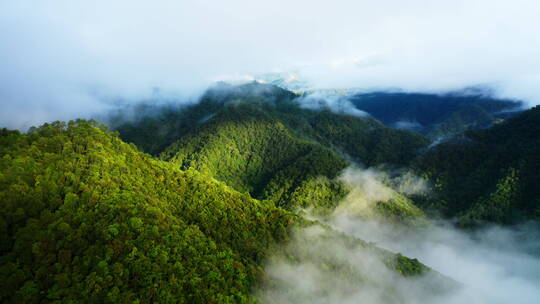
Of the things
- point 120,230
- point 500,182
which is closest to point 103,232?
point 120,230

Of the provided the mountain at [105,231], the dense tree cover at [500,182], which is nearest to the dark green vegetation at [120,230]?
the mountain at [105,231]

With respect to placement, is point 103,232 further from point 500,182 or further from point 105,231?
point 500,182

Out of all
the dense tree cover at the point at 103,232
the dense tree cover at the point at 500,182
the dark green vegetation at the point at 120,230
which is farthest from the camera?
the dense tree cover at the point at 500,182

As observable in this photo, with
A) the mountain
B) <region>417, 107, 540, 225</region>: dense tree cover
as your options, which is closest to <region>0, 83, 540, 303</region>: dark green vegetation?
the mountain

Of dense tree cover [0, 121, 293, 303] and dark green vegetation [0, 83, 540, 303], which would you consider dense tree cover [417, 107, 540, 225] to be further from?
dense tree cover [0, 121, 293, 303]

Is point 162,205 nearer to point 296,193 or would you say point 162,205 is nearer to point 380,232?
point 296,193

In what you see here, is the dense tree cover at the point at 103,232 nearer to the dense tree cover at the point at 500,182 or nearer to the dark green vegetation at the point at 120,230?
the dark green vegetation at the point at 120,230

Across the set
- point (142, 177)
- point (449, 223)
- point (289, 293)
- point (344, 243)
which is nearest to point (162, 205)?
point (142, 177)

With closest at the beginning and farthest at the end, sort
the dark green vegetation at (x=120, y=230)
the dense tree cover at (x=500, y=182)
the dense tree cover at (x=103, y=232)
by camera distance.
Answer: the dense tree cover at (x=103, y=232) < the dark green vegetation at (x=120, y=230) < the dense tree cover at (x=500, y=182)
